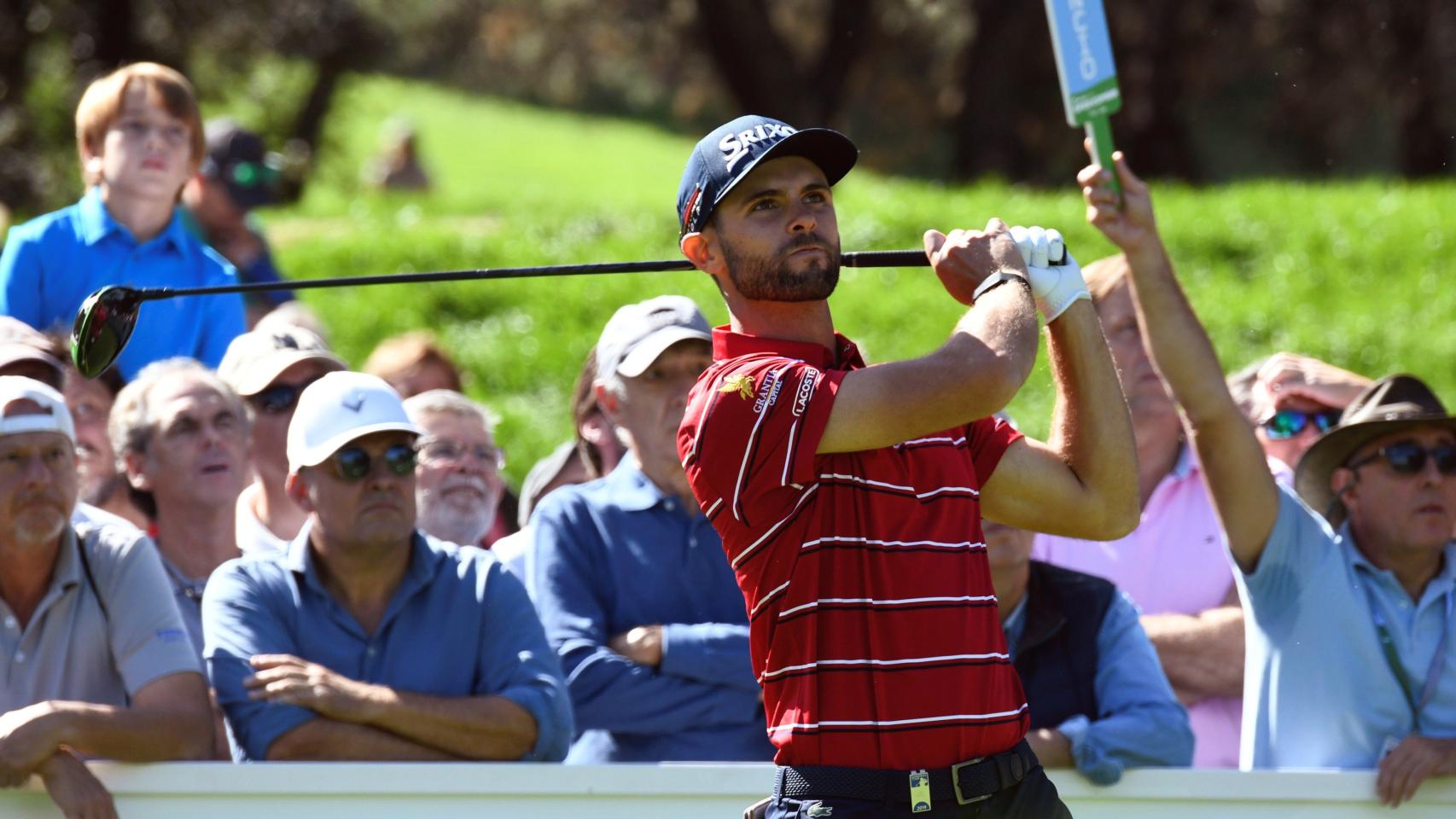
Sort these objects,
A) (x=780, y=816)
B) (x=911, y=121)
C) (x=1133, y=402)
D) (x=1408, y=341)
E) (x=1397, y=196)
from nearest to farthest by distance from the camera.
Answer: (x=780, y=816)
(x=1133, y=402)
(x=1408, y=341)
(x=1397, y=196)
(x=911, y=121)

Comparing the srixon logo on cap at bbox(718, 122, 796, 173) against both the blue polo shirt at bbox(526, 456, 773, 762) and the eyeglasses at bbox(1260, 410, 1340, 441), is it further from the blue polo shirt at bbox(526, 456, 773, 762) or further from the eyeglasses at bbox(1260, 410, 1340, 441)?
the eyeglasses at bbox(1260, 410, 1340, 441)

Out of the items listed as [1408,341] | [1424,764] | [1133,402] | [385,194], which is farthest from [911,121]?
[1424,764]

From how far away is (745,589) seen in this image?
3252 millimetres

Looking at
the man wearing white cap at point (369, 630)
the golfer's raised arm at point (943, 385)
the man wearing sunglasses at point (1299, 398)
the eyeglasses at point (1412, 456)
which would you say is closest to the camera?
the golfer's raised arm at point (943, 385)

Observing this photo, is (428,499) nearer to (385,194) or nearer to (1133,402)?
(1133,402)

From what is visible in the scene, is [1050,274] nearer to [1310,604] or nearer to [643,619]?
[1310,604]

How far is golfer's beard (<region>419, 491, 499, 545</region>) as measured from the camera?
5988mm

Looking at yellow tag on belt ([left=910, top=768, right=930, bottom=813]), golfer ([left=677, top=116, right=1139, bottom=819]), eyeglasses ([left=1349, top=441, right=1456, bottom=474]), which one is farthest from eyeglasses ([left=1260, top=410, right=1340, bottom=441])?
yellow tag on belt ([left=910, top=768, right=930, bottom=813])

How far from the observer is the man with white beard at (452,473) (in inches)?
237

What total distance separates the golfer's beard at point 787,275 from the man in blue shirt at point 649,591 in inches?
71.5

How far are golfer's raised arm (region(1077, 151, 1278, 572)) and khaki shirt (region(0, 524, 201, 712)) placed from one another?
2.49 metres

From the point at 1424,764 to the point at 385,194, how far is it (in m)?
14.0

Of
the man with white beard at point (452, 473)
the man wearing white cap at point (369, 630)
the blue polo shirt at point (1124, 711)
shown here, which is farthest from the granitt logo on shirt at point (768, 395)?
the man with white beard at point (452, 473)

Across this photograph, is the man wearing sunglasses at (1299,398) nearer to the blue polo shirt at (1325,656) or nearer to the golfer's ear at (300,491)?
the blue polo shirt at (1325,656)
